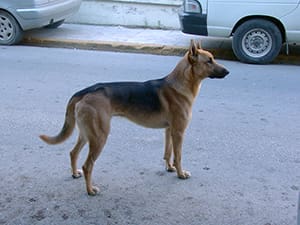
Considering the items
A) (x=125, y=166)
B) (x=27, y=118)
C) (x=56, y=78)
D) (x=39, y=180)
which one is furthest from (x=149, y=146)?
(x=56, y=78)

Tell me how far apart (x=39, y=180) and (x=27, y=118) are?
165cm

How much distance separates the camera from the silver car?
9406 millimetres

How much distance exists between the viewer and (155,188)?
403cm

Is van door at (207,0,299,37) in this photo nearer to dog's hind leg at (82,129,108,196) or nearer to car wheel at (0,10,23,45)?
car wheel at (0,10,23,45)

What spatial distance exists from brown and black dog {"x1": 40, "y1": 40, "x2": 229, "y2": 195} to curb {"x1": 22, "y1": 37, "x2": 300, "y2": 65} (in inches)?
200

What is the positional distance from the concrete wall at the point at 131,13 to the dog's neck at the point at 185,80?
724cm

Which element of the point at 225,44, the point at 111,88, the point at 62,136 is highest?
the point at 111,88

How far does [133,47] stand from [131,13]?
7.07 feet

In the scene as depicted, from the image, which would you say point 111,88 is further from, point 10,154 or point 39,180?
point 10,154

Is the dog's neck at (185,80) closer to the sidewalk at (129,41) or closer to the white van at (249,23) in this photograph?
the white van at (249,23)

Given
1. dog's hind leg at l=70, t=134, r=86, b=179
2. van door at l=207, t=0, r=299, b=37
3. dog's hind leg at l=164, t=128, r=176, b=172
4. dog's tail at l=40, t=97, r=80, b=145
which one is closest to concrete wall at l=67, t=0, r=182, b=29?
van door at l=207, t=0, r=299, b=37

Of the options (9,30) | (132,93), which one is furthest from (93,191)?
(9,30)

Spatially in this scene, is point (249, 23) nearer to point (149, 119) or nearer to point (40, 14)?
point (40, 14)

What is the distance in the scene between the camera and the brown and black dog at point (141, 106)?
3.76 metres
